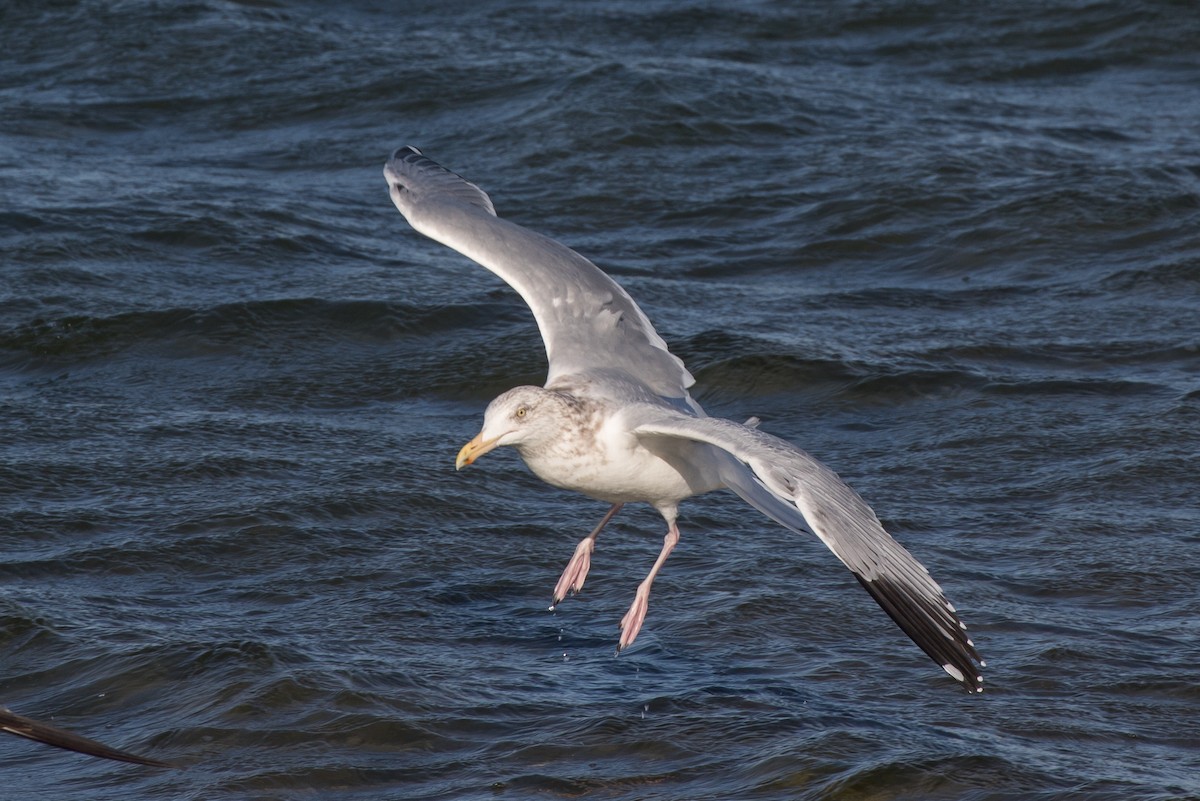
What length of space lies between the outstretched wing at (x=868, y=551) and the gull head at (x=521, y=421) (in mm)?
715

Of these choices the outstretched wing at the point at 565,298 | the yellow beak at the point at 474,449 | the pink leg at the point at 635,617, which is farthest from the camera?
the outstretched wing at the point at 565,298

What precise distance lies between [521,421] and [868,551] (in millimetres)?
1307

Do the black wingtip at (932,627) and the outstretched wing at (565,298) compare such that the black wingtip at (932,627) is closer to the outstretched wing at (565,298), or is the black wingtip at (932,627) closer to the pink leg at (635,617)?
the pink leg at (635,617)

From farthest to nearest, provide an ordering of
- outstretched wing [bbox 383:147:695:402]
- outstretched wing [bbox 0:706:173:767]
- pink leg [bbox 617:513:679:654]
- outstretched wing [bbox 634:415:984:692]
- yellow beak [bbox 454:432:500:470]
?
outstretched wing [bbox 383:147:695:402]
pink leg [bbox 617:513:679:654]
yellow beak [bbox 454:432:500:470]
outstretched wing [bbox 634:415:984:692]
outstretched wing [bbox 0:706:173:767]

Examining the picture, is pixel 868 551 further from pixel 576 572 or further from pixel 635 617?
pixel 576 572

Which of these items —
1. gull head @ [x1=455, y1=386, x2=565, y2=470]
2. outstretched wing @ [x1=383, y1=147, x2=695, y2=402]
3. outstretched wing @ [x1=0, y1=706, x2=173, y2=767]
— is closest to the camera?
outstretched wing @ [x1=0, y1=706, x2=173, y2=767]

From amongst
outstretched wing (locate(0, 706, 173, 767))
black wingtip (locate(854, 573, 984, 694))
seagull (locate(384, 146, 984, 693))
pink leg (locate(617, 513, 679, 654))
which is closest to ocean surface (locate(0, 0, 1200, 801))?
pink leg (locate(617, 513, 679, 654))

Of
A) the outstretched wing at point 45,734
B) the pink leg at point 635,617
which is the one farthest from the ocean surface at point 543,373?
the outstretched wing at point 45,734

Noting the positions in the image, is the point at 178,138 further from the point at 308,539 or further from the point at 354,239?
→ the point at 308,539

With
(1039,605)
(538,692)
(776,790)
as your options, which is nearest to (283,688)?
(538,692)

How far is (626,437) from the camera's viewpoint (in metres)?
5.85

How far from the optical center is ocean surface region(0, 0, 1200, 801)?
558 centimetres

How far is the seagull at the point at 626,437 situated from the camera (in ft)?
16.4

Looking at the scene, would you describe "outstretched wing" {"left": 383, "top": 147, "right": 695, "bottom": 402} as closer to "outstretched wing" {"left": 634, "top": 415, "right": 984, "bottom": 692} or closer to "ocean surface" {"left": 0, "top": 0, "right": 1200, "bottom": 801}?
"ocean surface" {"left": 0, "top": 0, "right": 1200, "bottom": 801}
